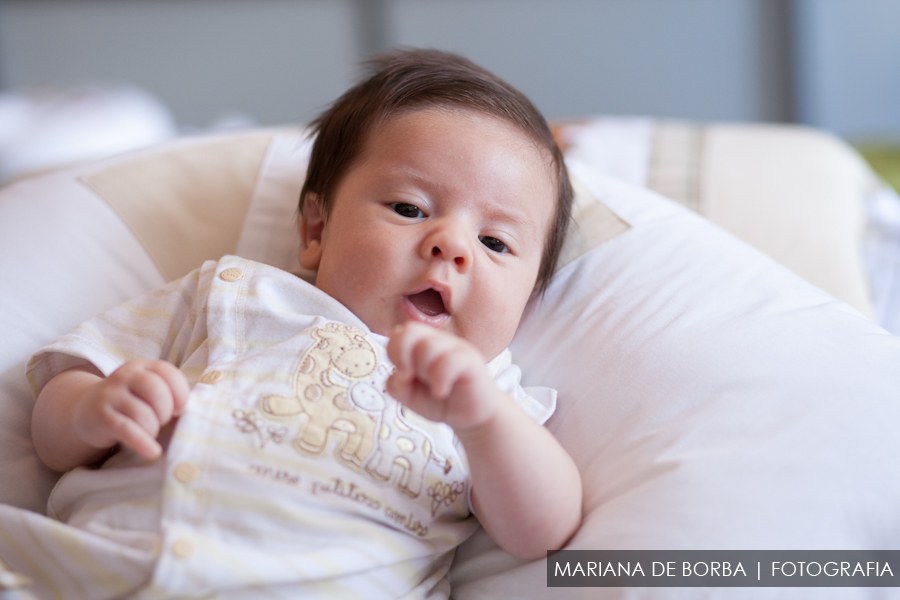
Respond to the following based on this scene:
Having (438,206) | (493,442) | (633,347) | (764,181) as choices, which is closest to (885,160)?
(764,181)

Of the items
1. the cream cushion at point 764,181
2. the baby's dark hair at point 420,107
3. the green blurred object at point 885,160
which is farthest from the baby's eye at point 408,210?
the green blurred object at point 885,160

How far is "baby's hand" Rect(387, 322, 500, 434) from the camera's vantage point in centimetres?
61

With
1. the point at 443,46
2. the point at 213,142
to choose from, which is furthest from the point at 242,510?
the point at 443,46

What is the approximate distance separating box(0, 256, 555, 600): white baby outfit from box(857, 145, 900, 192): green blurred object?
205 centimetres

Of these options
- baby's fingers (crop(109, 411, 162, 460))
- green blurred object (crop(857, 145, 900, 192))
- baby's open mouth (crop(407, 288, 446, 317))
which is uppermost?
baby's open mouth (crop(407, 288, 446, 317))

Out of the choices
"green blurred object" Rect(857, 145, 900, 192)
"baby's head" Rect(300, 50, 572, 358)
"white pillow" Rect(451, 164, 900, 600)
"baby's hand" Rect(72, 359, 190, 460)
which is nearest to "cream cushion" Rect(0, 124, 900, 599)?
"white pillow" Rect(451, 164, 900, 600)

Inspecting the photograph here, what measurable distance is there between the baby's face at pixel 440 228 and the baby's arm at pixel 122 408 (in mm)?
229

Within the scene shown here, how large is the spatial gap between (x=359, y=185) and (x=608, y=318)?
350 mm

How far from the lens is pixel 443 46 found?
3.25 meters

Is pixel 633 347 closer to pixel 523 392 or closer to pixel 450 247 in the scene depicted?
pixel 523 392

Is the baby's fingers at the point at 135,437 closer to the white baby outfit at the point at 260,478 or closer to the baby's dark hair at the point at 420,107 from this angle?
the white baby outfit at the point at 260,478

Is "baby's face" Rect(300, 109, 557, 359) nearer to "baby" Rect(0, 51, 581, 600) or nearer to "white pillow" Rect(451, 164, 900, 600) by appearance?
"baby" Rect(0, 51, 581, 600)

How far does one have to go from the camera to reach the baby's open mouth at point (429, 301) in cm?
85

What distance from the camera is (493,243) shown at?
2.93 feet
